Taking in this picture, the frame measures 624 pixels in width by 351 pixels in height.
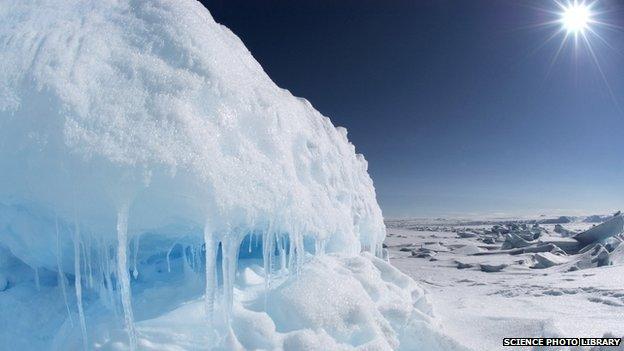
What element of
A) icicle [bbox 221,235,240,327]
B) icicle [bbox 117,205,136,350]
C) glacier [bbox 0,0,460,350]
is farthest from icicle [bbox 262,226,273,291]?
icicle [bbox 117,205,136,350]

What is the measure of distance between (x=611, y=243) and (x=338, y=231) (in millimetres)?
10657

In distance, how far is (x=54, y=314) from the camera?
340 cm

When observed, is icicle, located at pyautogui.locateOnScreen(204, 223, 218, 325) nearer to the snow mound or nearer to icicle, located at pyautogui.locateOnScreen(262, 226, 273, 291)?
the snow mound

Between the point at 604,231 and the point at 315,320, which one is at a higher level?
the point at 604,231

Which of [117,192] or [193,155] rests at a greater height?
[193,155]

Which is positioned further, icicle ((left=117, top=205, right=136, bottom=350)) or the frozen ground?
the frozen ground

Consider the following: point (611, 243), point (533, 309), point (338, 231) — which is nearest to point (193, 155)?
point (338, 231)

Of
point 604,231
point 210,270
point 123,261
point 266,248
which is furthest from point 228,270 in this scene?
point 604,231

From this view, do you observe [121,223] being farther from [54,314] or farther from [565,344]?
[565,344]

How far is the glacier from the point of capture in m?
2.68

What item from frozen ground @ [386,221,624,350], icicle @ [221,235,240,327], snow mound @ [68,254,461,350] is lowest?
frozen ground @ [386,221,624,350]

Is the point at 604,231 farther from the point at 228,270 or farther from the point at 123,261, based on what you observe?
the point at 123,261

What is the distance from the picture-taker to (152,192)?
2.71 meters

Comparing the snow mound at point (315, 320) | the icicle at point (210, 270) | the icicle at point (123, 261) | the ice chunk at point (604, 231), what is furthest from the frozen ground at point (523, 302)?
the ice chunk at point (604, 231)
